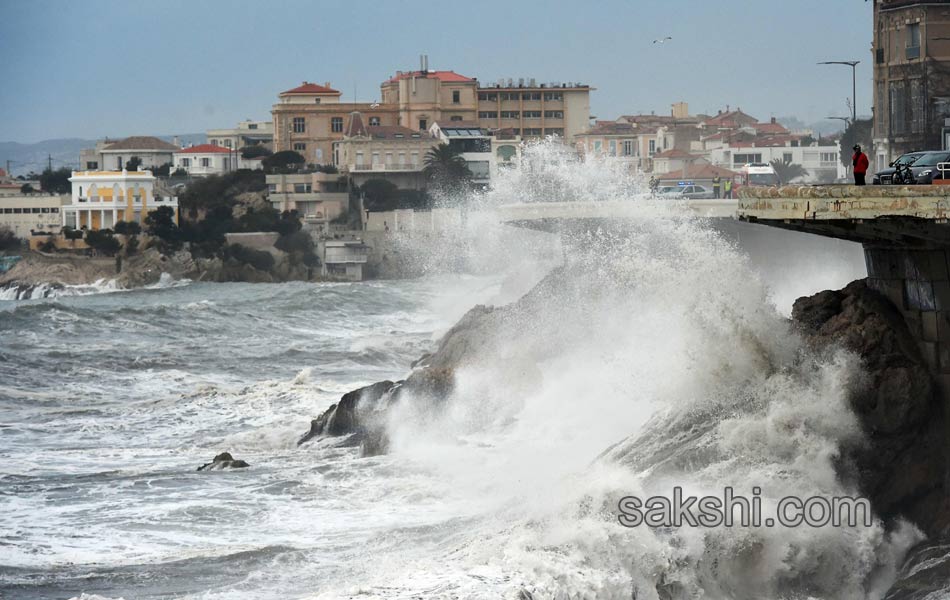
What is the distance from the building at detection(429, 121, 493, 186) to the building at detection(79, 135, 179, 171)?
2455cm

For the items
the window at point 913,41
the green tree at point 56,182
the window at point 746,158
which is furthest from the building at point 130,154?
the window at point 913,41

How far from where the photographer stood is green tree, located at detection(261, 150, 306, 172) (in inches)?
4218

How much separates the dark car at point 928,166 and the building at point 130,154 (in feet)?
340

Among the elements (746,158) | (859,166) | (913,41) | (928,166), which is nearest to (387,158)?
(746,158)

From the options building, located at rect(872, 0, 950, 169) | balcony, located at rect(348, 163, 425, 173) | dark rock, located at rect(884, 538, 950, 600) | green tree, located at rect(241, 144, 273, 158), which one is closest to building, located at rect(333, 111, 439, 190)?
balcony, located at rect(348, 163, 425, 173)

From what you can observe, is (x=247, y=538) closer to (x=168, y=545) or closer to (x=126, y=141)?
(x=168, y=545)

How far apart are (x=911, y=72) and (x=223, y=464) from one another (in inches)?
942

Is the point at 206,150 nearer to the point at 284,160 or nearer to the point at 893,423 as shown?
the point at 284,160

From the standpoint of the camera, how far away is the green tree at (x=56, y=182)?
11106 centimetres

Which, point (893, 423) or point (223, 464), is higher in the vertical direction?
point (893, 423)

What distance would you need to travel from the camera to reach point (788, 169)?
82812 mm

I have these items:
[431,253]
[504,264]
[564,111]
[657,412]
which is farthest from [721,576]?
[564,111]

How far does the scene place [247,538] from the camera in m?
18.0

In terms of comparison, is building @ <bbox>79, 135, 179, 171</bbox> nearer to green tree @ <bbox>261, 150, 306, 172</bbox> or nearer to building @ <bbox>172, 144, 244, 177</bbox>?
building @ <bbox>172, 144, 244, 177</bbox>
